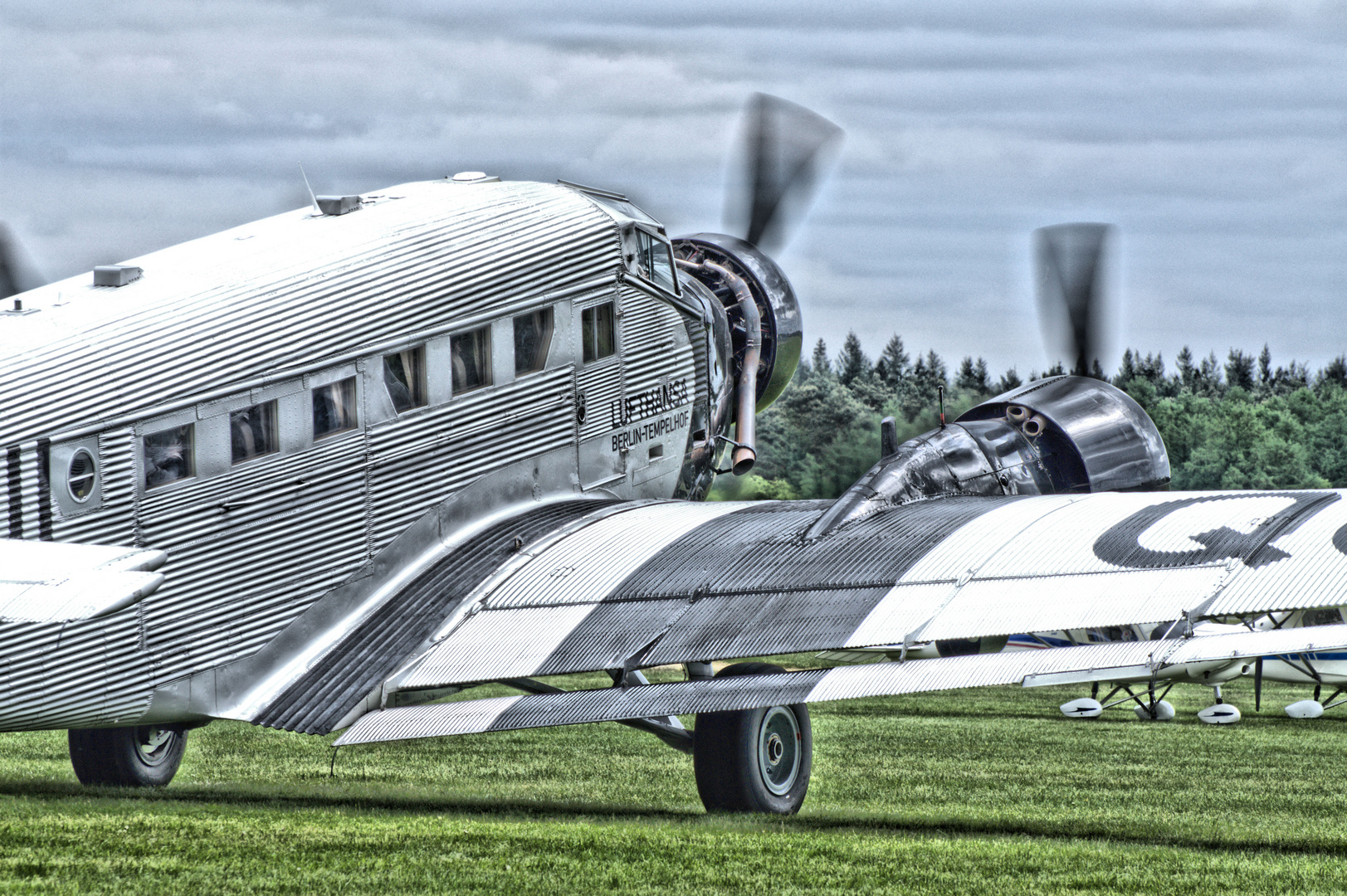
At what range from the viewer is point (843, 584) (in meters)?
10.4

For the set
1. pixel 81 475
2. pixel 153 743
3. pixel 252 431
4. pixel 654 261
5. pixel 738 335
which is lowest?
pixel 153 743

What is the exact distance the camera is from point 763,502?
43.6 feet

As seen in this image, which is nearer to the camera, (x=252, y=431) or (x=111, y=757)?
(x=252, y=431)

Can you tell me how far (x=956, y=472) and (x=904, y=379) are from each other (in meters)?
103

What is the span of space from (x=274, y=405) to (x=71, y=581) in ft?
9.93

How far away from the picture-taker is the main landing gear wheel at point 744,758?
11289 mm

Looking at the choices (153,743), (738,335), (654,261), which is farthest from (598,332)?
(153,743)

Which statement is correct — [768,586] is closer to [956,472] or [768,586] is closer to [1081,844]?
[1081,844]

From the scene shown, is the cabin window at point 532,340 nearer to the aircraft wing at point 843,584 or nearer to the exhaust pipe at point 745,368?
the aircraft wing at point 843,584

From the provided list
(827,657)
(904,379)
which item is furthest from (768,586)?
(904,379)

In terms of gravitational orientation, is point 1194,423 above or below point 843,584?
below

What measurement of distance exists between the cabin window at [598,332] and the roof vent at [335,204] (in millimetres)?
1970

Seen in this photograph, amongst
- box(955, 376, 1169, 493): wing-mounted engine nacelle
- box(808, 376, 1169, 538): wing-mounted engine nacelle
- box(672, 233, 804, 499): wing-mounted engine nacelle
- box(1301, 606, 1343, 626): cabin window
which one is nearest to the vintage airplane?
box(808, 376, 1169, 538): wing-mounted engine nacelle

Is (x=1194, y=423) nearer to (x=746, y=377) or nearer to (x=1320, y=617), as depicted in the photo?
(x=1320, y=617)
